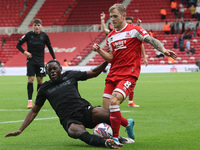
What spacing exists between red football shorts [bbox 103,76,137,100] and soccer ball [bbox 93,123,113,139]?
55 centimetres

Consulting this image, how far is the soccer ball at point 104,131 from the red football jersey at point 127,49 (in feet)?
3.18

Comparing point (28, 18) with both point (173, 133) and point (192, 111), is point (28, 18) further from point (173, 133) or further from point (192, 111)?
point (173, 133)

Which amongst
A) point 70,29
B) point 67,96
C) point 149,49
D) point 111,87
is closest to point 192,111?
point 111,87

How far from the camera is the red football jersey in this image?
6973 millimetres

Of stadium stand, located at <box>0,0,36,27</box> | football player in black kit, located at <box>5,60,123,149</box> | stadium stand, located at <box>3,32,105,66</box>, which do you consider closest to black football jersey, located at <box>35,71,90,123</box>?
football player in black kit, located at <box>5,60,123,149</box>

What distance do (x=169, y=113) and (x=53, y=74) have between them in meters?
4.45

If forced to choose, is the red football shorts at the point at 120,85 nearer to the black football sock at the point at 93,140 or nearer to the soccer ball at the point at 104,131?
the soccer ball at the point at 104,131

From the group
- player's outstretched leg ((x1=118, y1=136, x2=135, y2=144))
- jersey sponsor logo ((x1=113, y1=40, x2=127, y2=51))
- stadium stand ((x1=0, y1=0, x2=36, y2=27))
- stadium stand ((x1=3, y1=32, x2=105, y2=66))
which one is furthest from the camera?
stadium stand ((x1=0, y1=0, x2=36, y2=27))

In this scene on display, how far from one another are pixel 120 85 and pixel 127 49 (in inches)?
26.8

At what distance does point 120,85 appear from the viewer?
6.67m

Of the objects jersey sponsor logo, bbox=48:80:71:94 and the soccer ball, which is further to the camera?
jersey sponsor logo, bbox=48:80:71:94

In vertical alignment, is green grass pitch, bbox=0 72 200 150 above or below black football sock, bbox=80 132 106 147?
below

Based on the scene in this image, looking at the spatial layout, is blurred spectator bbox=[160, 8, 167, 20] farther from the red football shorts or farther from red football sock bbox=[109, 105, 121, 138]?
red football sock bbox=[109, 105, 121, 138]

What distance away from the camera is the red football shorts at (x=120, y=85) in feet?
21.7
